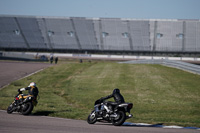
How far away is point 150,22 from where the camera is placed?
72.2 meters

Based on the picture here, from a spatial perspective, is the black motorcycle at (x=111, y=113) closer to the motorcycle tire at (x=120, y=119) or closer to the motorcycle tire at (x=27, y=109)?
the motorcycle tire at (x=120, y=119)

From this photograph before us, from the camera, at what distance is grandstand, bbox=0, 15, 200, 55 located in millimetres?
69188

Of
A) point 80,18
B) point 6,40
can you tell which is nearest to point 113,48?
point 80,18

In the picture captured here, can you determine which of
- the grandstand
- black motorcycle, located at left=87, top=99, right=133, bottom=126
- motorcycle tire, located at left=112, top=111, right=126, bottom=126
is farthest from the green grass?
the grandstand

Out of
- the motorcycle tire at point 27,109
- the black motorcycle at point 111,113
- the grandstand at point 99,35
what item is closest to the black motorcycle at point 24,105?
the motorcycle tire at point 27,109

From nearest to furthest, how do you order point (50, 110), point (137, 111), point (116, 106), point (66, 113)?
1. point (116, 106)
2. point (66, 113)
3. point (50, 110)
4. point (137, 111)

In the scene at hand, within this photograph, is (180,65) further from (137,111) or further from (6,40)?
(6,40)

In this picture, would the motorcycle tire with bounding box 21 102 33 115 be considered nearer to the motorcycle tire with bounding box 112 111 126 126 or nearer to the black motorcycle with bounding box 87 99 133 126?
the black motorcycle with bounding box 87 99 133 126

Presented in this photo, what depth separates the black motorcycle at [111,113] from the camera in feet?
31.8

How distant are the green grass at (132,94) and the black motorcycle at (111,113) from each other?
1730 mm

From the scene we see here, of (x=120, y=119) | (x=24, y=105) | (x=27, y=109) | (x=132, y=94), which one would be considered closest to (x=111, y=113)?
(x=120, y=119)

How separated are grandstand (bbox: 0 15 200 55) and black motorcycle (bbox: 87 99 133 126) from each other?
59.7 metres

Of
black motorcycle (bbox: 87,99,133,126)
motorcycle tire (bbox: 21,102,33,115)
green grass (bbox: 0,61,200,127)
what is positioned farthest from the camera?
green grass (bbox: 0,61,200,127)

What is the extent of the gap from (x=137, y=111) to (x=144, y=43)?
56.4m
